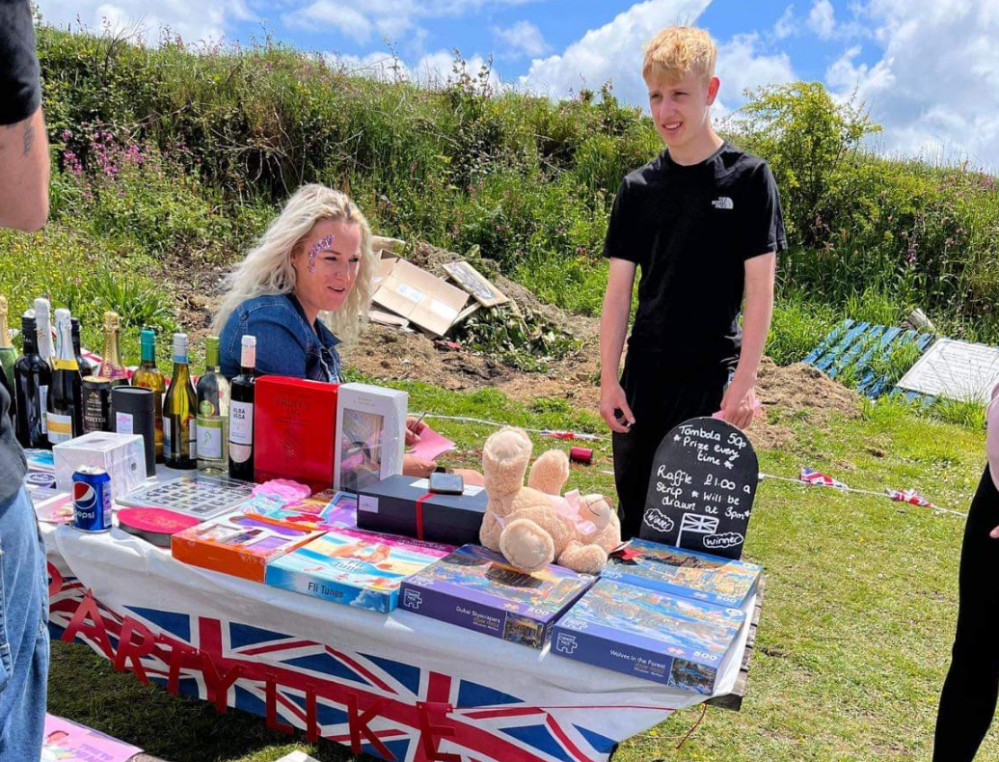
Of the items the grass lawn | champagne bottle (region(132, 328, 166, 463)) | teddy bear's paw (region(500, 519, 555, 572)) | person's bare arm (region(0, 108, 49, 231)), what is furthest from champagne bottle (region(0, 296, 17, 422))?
teddy bear's paw (region(500, 519, 555, 572))

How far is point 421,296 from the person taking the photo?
8.31 meters

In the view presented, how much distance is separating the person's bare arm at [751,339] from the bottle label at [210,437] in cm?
154

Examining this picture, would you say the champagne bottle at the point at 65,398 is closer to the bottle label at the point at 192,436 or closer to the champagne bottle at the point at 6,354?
the champagne bottle at the point at 6,354

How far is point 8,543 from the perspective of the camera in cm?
118

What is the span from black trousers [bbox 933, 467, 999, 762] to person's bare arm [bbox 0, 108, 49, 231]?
6.84ft

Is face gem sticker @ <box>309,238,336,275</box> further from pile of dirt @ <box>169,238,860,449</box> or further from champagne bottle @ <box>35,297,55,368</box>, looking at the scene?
pile of dirt @ <box>169,238,860,449</box>

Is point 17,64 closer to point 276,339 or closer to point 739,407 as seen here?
point 276,339

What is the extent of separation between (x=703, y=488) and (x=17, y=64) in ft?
5.34

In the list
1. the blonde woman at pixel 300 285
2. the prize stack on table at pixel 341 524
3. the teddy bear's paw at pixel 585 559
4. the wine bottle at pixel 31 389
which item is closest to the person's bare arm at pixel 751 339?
the prize stack on table at pixel 341 524

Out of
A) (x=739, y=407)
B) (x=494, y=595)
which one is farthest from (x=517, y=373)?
(x=494, y=595)

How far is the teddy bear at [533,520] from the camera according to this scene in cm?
174

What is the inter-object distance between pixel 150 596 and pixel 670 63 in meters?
2.07

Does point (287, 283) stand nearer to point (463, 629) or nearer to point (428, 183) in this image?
point (463, 629)

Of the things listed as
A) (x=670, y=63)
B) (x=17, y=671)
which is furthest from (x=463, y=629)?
(x=670, y=63)
